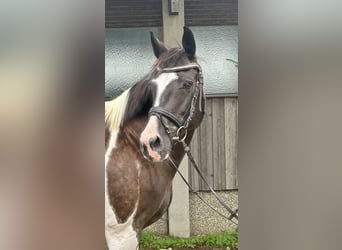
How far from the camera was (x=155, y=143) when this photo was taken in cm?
138

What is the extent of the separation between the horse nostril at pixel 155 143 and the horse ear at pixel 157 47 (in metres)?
0.29

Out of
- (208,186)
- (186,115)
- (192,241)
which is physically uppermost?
(186,115)

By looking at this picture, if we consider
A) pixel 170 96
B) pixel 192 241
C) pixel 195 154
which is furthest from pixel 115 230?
pixel 170 96

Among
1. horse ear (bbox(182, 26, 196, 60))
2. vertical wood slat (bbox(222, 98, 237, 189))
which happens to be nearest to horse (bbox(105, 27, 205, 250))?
horse ear (bbox(182, 26, 196, 60))

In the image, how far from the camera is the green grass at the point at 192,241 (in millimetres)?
1421

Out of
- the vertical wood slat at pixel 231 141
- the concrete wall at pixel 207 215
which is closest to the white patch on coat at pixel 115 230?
the concrete wall at pixel 207 215

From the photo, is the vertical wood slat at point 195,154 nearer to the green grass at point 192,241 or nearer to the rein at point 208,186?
the rein at point 208,186

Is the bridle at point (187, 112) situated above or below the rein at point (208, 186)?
above

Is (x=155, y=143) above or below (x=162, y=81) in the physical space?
below

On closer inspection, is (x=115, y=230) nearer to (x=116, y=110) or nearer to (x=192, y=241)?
(x=192, y=241)

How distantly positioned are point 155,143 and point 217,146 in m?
0.23
